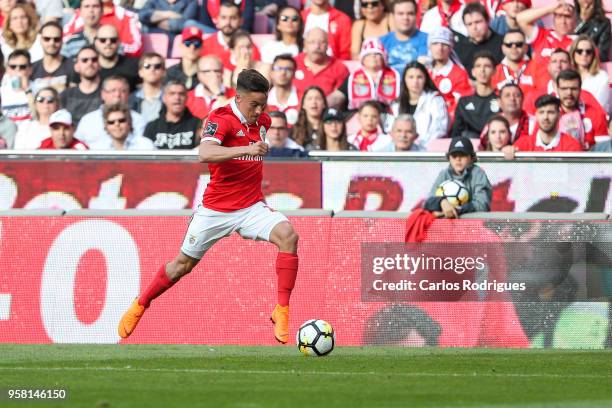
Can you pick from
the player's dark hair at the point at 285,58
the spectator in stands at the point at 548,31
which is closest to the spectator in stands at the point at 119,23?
the player's dark hair at the point at 285,58

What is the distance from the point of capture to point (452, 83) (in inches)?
666

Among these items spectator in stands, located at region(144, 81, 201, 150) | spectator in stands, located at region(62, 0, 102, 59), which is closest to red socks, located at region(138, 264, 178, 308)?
spectator in stands, located at region(144, 81, 201, 150)

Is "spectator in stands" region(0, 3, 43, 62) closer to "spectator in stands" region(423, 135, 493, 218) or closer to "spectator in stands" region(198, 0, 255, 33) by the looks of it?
"spectator in stands" region(198, 0, 255, 33)

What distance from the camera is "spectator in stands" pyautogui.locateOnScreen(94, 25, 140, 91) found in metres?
17.9

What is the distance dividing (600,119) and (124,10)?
22.6ft

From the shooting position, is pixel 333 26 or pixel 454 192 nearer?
pixel 454 192

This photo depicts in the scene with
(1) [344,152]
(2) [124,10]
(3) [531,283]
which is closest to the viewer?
(3) [531,283]

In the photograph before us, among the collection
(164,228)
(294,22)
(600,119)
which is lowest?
(164,228)

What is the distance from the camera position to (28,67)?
18.3 m

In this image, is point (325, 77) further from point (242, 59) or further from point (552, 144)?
point (552, 144)

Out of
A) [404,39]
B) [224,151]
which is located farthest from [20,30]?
[224,151]

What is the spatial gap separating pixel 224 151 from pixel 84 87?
6.95 metres

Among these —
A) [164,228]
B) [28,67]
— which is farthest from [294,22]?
[164,228]

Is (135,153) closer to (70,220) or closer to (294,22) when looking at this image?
(70,220)
